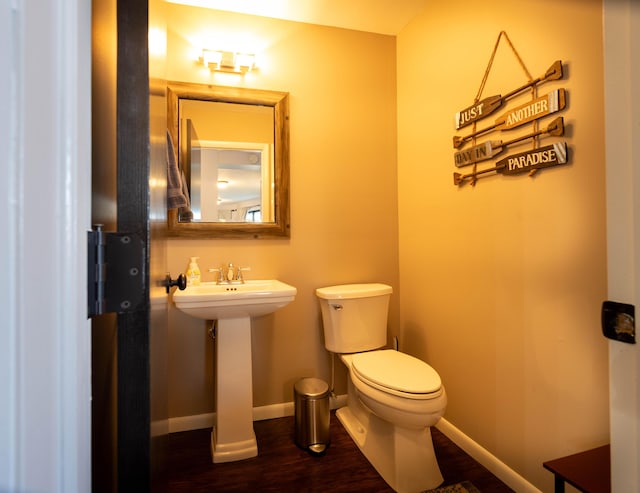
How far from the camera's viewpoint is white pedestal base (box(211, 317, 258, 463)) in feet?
5.37

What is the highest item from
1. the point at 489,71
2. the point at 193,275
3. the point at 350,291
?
the point at 489,71

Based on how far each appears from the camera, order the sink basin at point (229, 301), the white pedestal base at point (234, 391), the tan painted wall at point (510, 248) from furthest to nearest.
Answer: the white pedestal base at point (234, 391), the sink basin at point (229, 301), the tan painted wall at point (510, 248)

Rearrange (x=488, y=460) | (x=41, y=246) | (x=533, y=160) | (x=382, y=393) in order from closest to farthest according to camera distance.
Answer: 1. (x=41, y=246)
2. (x=533, y=160)
3. (x=382, y=393)
4. (x=488, y=460)

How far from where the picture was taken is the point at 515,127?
53.3 inches

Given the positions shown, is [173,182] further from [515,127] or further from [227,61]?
[515,127]

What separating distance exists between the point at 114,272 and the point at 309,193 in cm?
173

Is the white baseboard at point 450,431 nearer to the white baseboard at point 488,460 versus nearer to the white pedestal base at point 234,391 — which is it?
the white baseboard at point 488,460

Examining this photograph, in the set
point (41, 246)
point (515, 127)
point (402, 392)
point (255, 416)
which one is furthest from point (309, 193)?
point (41, 246)

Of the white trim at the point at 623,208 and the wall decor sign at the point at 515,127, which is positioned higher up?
the wall decor sign at the point at 515,127

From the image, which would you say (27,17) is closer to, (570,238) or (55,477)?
(55,477)

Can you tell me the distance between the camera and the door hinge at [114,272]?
1.15ft

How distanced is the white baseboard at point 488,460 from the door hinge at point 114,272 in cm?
172

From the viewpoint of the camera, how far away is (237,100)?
76.4 inches

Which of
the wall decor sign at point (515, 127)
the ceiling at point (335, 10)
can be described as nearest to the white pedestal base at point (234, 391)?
the wall decor sign at point (515, 127)
